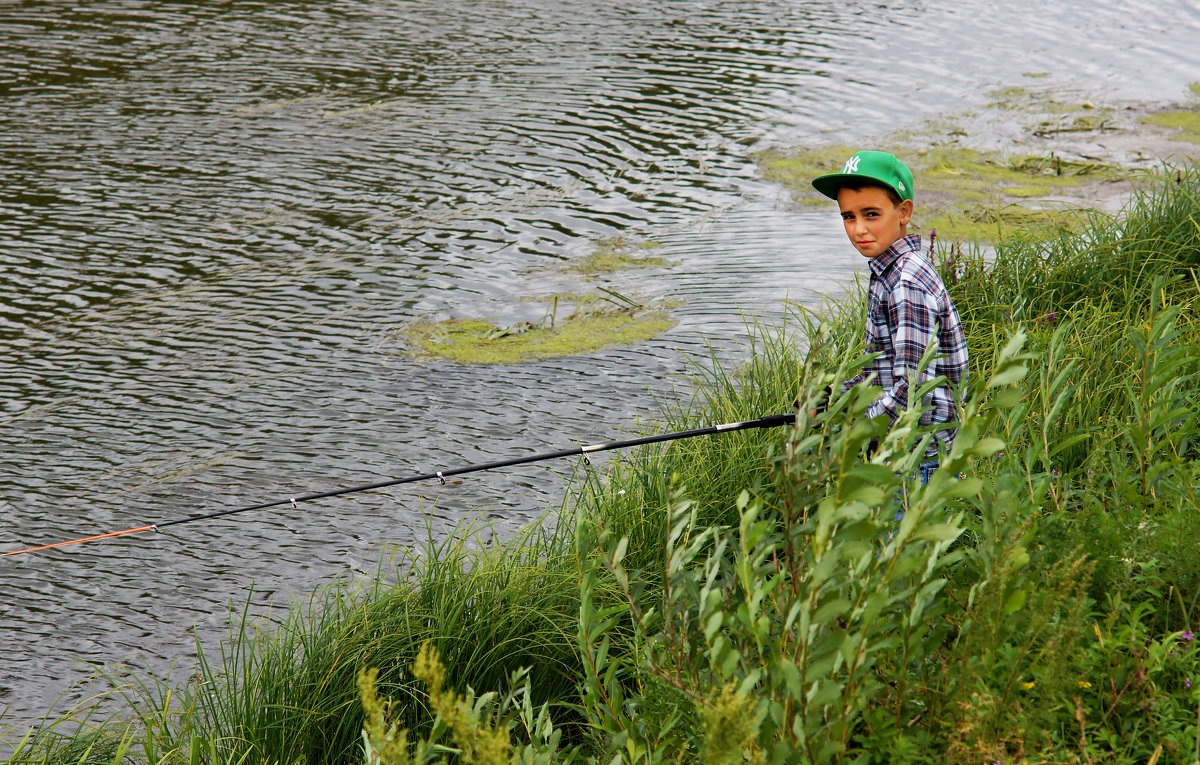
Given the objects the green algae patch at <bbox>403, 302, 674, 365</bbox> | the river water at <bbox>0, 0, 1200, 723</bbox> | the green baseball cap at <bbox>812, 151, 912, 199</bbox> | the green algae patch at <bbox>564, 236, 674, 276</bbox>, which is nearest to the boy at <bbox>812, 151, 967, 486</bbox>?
the green baseball cap at <bbox>812, 151, 912, 199</bbox>

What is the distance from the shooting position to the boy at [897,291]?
3.31 m

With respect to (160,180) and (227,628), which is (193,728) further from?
(160,180)

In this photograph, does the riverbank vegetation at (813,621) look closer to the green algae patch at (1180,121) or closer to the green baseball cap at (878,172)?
the green baseball cap at (878,172)

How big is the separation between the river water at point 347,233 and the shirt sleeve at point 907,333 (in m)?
2.02

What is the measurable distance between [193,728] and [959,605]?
1.99 m

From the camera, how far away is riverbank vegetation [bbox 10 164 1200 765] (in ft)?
6.30

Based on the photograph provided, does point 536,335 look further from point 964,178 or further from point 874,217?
point 964,178

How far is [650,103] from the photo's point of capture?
11461 millimetres

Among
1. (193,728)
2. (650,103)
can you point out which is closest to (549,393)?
(193,728)

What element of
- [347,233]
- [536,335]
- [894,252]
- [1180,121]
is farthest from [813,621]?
[1180,121]

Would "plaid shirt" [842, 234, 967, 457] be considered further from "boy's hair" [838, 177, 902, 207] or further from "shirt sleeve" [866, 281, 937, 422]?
"boy's hair" [838, 177, 902, 207]

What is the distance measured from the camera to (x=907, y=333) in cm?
331

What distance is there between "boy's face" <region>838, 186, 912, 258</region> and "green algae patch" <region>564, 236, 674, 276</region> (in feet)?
14.3

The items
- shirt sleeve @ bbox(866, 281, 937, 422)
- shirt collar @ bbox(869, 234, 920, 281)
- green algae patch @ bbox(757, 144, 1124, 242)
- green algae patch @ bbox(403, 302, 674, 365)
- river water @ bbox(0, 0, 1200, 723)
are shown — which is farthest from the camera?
green algae patch @ bbox(757, 144, 1124, 242)
